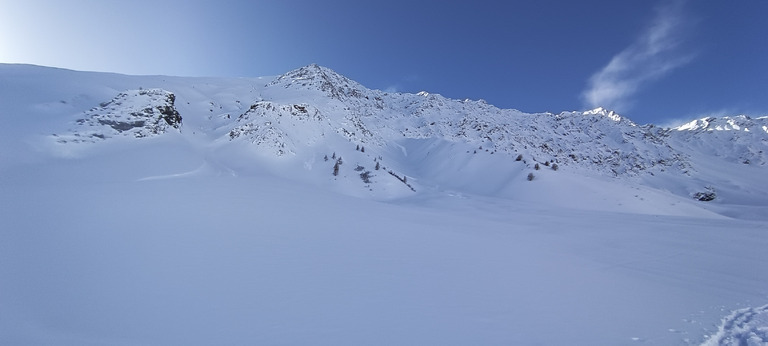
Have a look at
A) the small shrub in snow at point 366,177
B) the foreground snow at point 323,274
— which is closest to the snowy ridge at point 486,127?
the small shrub in snow at point 366,177

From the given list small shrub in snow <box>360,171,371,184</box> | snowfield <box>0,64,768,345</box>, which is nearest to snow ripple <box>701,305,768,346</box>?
snowfield <box>0,64,768,345</box>

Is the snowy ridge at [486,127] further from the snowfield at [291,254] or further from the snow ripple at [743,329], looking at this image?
the snow ripple at [743,329]

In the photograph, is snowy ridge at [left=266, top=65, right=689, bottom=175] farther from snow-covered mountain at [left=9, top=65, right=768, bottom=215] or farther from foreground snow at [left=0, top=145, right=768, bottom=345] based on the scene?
foreground snow at [left=0, top=145, right=768, bottom=345]

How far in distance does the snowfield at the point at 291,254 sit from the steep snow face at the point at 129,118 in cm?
11

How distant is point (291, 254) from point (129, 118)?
16994 mm

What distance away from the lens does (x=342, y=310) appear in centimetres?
411

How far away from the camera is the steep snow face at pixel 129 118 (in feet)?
48.8

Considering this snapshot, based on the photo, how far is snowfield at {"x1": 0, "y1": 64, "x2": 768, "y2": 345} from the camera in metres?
3.71

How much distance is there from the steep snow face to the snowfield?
0.35 ft

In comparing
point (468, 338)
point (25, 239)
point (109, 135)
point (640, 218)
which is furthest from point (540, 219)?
point (109, 135)

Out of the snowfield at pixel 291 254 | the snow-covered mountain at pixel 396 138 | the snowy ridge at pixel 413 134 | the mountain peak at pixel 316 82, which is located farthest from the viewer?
the mountain peak at pixel 316 82

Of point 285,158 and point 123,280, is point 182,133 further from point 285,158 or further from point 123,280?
point 123,280

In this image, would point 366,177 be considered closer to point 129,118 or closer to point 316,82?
point 129,118

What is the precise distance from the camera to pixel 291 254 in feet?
20.1
